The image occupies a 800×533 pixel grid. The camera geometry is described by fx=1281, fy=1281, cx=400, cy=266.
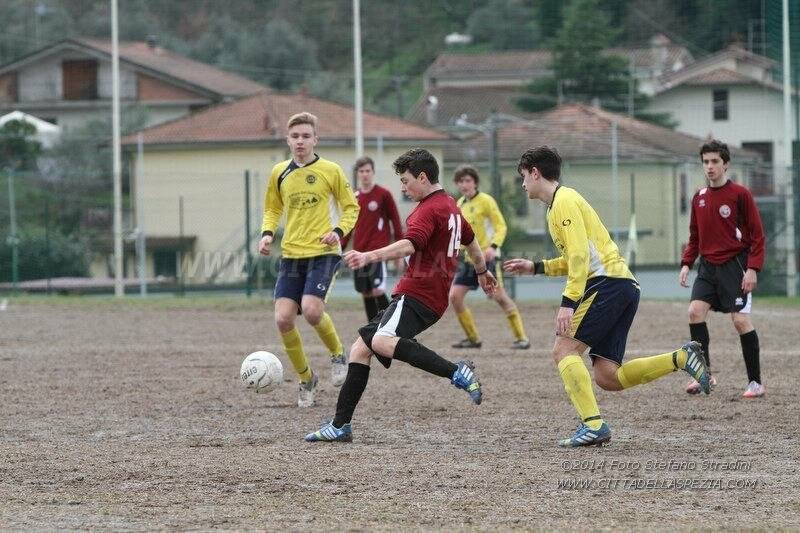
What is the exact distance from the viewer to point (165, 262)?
2977 cm

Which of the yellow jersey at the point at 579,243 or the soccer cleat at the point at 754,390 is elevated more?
the yellow jersey at the point at 579,243

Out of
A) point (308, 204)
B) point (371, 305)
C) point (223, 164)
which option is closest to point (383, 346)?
point (308, 204)

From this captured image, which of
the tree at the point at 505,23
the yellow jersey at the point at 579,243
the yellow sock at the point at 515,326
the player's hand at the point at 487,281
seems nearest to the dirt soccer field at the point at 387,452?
the yellow sock at the point at 515,326

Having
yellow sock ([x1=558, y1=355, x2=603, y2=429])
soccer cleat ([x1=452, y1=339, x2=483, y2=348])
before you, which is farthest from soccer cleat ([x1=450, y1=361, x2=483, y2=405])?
soccer cleat ([x1=452, y1=339, x2=483, y2=348])

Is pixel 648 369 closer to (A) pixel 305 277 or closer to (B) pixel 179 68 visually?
(A) pixel 305 277

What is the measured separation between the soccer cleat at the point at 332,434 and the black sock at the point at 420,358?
57 centimetres

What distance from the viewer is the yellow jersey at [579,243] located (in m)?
7.01

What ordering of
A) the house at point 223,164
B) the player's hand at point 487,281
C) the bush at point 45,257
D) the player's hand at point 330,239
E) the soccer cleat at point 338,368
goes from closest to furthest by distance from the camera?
1. the player's hand at point 487,281
2. the player's hand at point 330,239
3. the soccer cleat at point 338,368
4. the bush at point 45,257
5. the house at point 223,164

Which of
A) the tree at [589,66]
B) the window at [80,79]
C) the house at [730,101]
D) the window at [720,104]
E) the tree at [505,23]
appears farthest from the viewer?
the tree at [505,23]

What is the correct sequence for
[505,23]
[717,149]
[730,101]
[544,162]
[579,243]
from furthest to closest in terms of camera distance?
[505,23] → [730,101] → [717,149] → [544,162] → [579,243]

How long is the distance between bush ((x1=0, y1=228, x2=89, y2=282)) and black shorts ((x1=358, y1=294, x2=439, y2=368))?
59.0 feet

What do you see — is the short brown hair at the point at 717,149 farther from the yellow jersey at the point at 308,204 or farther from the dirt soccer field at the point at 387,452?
the yellow jersey at the point at 308,204

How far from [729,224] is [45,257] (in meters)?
18.5

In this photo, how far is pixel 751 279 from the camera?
9352mm
